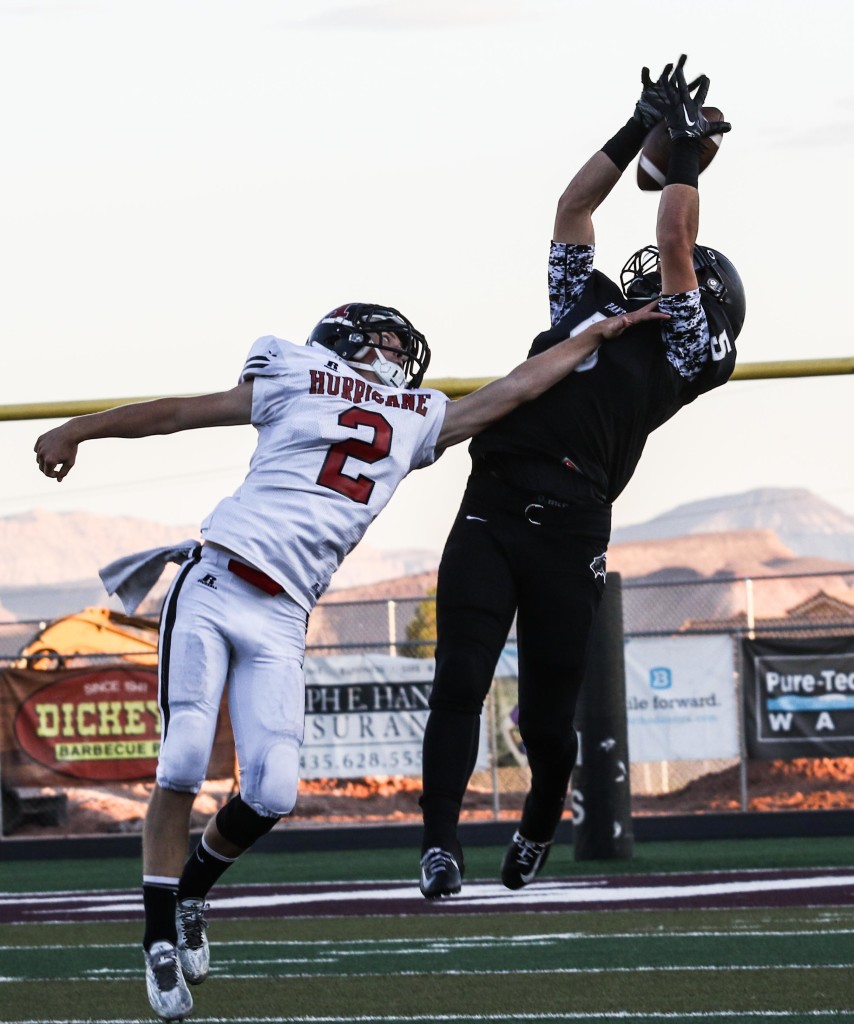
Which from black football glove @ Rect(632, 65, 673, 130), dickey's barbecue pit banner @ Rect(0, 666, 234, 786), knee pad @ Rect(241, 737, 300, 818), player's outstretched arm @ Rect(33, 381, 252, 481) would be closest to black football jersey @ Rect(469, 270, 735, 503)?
black football glove @ Rect(632, 65, 673, 130)

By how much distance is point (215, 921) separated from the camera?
27.7ft

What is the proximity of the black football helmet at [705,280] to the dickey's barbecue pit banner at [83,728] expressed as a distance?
8618mm

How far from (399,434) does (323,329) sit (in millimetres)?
361

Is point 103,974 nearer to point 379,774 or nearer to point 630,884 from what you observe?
point 630,884

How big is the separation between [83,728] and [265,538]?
9.14m

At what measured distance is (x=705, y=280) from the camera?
4.84 metres

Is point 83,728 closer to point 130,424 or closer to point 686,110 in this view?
point 130,424

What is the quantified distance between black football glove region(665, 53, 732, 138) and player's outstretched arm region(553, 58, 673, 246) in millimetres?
101

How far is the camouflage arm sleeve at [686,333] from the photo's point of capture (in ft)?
15.0

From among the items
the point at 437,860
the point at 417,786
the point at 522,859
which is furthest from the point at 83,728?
the point at 437,860

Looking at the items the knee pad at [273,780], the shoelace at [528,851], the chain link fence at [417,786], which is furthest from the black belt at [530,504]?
the chain link fence at [417,786]

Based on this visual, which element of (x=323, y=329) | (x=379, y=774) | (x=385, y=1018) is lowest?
(x=385, y=1018)

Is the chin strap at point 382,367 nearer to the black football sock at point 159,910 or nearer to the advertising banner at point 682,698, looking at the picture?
the black football sock at point 159,910

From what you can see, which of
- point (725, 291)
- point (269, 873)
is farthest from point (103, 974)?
point (269, 873)
